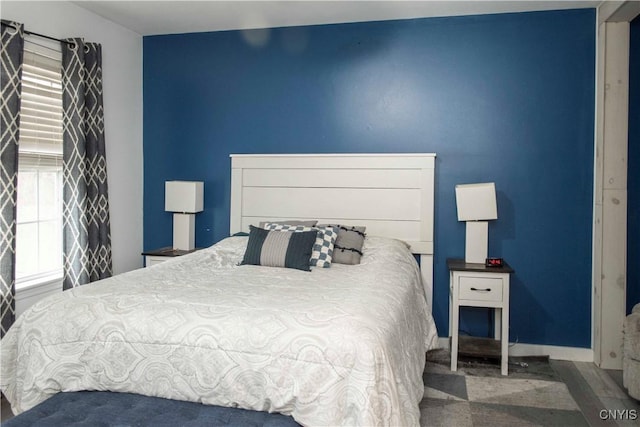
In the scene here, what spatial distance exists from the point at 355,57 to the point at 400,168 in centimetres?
94

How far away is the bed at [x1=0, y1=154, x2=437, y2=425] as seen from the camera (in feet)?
5.67

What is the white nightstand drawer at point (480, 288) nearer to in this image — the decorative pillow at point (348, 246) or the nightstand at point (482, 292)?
the nightstand at point (482, 292)

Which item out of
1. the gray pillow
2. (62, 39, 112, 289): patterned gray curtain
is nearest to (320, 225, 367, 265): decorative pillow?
the gray pillow

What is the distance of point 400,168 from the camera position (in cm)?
362

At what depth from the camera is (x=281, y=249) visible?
3.04 m

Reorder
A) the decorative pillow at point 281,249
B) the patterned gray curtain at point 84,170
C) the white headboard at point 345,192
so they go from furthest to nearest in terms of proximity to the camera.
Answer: the white headboard at point 345,192 < the patterned gray curtain at point 84,170 < the decorative pillow at point 281,249

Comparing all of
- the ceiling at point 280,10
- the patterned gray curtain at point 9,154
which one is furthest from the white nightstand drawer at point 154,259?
the ceiling at point 280,10

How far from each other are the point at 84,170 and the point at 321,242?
176 cm

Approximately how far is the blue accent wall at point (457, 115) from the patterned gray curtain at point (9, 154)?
146 cm

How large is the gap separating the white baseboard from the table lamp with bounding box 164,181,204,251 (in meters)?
2.64

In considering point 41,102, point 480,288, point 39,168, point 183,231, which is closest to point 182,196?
point 183,231

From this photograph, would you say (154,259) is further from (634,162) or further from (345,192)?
(634,162)

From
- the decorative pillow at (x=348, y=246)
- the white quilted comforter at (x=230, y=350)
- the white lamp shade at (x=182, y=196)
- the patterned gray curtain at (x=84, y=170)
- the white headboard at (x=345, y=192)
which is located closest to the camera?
Answer: the white quilted comforter at (x=230, y=350)

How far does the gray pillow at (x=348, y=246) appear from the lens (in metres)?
3.16
